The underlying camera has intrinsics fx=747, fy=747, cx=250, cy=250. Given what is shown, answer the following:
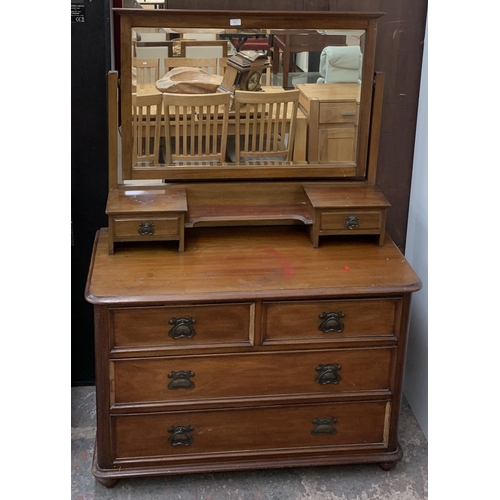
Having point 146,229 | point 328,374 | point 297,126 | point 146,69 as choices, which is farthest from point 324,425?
point 146,69

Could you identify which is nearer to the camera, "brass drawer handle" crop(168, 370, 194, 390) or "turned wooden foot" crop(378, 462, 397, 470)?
"brass drawer handle" crop(168, 370, 194, 390)

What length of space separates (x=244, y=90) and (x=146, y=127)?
0.32 m

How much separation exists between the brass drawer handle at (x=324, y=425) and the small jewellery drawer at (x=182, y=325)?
365 millimetres

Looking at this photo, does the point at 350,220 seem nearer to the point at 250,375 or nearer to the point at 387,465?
the point at 250,375

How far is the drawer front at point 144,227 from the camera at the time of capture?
2.19 meters

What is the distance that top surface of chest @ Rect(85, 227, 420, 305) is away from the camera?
2.06 m

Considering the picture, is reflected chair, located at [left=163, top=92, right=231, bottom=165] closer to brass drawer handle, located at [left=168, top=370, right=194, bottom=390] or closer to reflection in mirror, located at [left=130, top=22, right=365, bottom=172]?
reflection in mirror, located at [left=130, top=22, right=365, bottom=172]

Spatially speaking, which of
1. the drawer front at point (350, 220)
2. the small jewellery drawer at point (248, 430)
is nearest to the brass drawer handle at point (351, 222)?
the drawer front at point (350, 220)

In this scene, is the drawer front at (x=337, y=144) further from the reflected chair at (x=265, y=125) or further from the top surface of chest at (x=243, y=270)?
the top surface of chest at (x=243, y=270)

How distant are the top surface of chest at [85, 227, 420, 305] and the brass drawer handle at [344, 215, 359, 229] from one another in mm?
70

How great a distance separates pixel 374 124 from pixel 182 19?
68 cm

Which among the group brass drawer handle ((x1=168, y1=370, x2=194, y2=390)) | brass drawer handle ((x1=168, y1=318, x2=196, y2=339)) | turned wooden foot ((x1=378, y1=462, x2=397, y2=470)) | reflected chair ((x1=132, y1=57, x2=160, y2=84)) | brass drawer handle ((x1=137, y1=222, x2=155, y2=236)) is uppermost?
reflected chair ((x1=132, y1=57, x2=160, y2=84))

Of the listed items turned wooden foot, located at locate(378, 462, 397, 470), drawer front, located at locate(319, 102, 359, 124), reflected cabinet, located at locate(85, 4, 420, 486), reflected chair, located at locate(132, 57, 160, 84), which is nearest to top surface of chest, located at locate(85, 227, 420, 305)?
reflected cabinet, located at locate(85, 4, 420, 486)

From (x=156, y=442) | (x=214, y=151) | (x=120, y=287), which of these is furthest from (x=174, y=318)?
(x=214, y=151)
